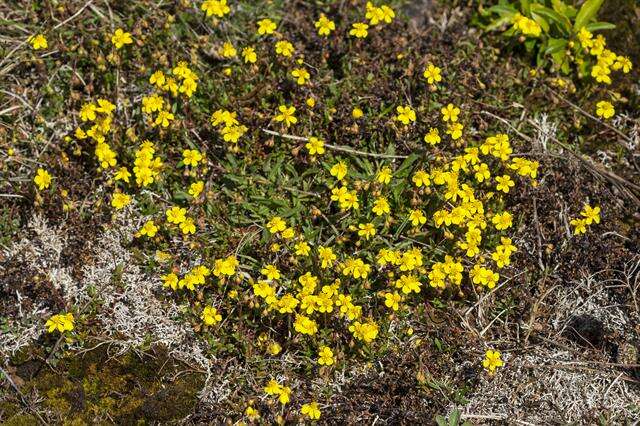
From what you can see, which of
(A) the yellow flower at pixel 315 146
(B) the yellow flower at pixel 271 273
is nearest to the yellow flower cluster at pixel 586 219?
(A) the yellow flower at pixel 315 146

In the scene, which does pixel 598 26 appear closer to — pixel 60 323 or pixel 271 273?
pixel 271 273

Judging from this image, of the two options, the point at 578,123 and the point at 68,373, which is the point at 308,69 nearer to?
the point at 578,123

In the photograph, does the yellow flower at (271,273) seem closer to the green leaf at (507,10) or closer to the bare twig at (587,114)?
the bare twig at (587,114)

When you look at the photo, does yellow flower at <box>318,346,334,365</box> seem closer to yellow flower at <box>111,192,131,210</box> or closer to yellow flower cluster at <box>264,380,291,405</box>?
yellow flower cluster at <box>264,380,291,405</box>

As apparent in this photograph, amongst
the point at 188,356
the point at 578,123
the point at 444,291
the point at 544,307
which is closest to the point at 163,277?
the point at 188,356

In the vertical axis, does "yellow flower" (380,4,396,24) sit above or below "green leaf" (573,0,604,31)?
below

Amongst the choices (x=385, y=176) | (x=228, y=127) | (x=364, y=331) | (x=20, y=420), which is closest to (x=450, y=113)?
(x=385, y=176)

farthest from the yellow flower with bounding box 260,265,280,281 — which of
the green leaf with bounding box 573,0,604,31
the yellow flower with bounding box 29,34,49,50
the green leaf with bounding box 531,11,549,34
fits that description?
the green leaf with bounding box 573,0,604,31
